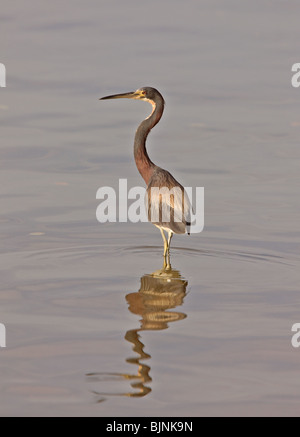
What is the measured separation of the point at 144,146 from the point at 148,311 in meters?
3.46

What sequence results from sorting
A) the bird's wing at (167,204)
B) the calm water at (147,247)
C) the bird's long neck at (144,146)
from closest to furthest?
the calm water at (147,247) → the bird's wing at (167,204) → the bird's long neck at (144,146)

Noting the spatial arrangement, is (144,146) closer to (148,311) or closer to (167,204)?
(167,204)

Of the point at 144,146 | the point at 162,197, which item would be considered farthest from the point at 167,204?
the point at 144,146

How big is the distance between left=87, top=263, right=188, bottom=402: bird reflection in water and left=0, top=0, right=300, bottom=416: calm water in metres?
0.02

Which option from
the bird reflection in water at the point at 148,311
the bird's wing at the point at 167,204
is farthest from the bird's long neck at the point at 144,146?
the bird reflection in water at the point at 148,311

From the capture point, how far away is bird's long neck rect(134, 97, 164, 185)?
1276 centimetres

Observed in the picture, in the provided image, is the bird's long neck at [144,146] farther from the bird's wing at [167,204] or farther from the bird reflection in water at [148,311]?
the bird reflection in water at [148,311]

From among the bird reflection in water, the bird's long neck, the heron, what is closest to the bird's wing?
Result: the heron

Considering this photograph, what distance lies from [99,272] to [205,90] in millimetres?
9262

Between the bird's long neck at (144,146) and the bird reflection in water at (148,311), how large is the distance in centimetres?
160

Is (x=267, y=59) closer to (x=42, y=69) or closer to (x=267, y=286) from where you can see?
(x=42, y=69)

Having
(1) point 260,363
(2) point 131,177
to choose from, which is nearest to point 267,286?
(1) point 260,363

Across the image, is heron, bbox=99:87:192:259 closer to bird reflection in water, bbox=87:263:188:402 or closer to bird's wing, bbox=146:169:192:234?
bird's wing, bbox=146:169:192:234

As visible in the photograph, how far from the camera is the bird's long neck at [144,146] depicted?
1276cm
